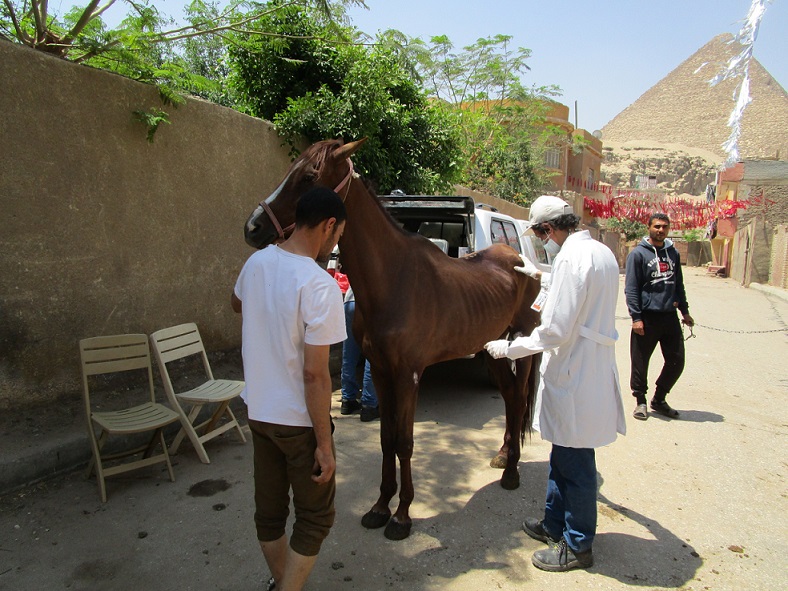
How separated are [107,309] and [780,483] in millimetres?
5565

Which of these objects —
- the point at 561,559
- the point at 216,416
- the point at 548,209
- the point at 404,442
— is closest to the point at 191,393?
the point at 216,416

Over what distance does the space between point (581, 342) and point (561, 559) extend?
1.17m

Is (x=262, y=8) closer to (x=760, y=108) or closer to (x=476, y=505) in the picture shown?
(x=476, y=505)

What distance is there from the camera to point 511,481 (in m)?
3.67

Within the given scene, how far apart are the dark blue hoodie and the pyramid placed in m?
80.9

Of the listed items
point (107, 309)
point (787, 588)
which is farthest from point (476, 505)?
point (107, 309)

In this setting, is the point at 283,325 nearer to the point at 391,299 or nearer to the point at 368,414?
the point at 391,299

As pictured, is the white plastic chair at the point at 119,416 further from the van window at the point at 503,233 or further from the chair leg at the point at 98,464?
the van window at the point at 503,233

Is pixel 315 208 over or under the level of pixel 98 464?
over

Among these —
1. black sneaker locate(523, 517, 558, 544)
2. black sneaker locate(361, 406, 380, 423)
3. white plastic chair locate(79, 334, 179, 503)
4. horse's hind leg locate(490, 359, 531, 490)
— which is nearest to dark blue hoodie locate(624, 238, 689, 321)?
horse's hind leg locate(490, 359, 531, 490)

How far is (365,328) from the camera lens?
126 inches

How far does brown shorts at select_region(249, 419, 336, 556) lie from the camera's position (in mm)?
2051

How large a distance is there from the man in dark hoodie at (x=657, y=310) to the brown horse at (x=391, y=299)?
250 centimetres

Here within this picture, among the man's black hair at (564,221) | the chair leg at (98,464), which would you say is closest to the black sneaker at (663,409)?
the man's black hair at (564,221)
